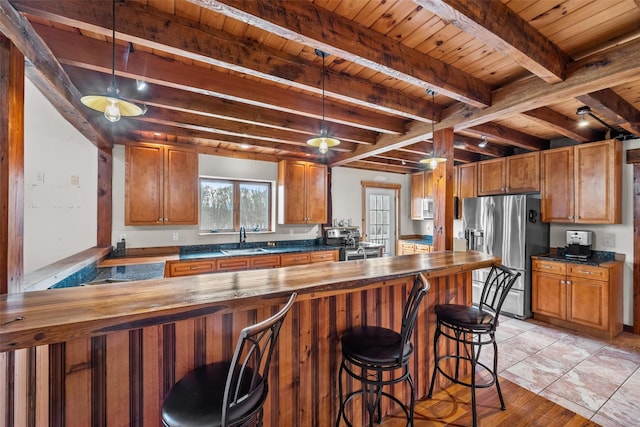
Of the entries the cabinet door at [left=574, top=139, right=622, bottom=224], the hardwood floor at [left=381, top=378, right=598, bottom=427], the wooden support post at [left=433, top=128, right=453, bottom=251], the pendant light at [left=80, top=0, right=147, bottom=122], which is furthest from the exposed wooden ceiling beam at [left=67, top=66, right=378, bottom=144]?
the cabinet door at [left=574, top=139, right=622, bottom=224]

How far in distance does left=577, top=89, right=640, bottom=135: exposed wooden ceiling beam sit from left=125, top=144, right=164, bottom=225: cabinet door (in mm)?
4676

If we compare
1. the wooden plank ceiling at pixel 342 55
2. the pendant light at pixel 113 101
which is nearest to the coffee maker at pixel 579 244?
the wooden plank ceiling at pixel 342 55

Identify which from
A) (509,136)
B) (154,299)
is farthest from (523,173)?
(154,299)

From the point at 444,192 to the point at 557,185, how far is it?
7.62ft

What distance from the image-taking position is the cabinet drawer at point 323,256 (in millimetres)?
4488

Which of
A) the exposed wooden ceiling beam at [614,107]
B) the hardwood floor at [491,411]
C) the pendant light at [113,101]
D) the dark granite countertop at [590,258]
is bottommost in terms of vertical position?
the hardwood floor at [491,411]

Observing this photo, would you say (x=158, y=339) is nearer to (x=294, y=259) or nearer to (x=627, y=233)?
(x=294, y=259)

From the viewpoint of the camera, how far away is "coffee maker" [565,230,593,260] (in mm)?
3715

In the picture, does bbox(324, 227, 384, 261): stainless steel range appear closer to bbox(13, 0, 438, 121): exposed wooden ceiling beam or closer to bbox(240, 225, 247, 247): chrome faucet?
bbox(240, 225, 247, 247): chrome faucet

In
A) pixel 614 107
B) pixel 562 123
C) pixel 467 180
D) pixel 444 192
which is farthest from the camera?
pixel 467 180

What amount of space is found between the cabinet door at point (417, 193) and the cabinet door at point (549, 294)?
2.54m

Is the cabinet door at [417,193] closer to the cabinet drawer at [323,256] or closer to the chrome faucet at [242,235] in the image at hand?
the cabinet drawer at [323,256]

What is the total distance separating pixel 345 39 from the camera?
166 cm

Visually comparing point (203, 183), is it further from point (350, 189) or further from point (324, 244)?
point (350, 189)
